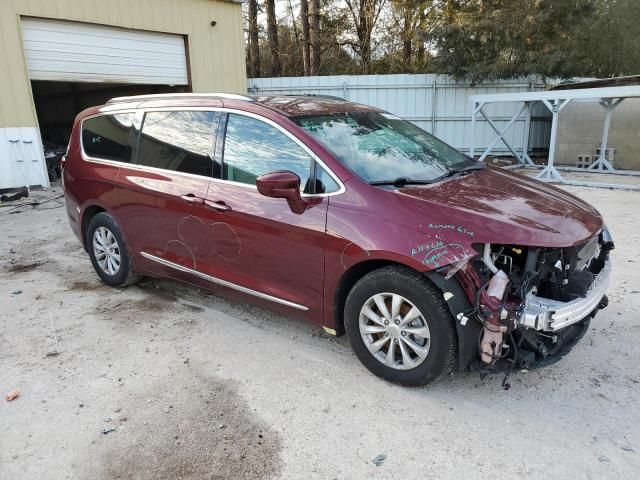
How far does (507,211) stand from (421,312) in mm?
785

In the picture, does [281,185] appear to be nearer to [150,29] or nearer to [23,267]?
[23,267]

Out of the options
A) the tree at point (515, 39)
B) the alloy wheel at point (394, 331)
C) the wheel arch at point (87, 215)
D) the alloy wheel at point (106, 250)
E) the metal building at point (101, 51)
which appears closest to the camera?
the alloy wheel at point (394, 331)

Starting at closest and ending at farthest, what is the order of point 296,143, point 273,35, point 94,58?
point 296,143 < point 94,58 < point 273,35

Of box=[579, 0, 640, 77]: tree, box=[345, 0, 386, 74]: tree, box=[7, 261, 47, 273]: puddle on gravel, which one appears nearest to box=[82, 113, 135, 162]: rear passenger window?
box=[7, 261, 47, 273]: puddle on gravel

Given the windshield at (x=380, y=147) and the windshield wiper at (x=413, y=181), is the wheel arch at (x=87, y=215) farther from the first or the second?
the windshield wiper at (x=413, y=181)

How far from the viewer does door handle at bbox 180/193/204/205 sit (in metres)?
3.79

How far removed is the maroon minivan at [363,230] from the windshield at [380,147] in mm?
15

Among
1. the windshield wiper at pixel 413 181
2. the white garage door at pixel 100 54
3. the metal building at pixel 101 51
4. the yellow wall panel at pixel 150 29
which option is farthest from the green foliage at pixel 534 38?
the windshield wiper at pixel 413 181

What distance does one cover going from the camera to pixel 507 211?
2.96 meters

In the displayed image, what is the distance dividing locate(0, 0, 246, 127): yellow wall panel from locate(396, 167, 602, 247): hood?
31.1ft

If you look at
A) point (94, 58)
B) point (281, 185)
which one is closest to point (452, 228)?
point (281, 185)

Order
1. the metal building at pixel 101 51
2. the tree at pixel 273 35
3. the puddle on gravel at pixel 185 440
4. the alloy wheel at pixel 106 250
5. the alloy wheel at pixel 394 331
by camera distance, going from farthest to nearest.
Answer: the tree at pixel 273 35 → the metal building at pixel 101 51 → the alloy wheel at pixel 106 250 → the alloy wheel at pixel 394 331 → the puddle on gravel at pixel 185 440

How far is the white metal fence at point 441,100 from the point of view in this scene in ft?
50.2

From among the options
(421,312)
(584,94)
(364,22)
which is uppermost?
(364,22)
